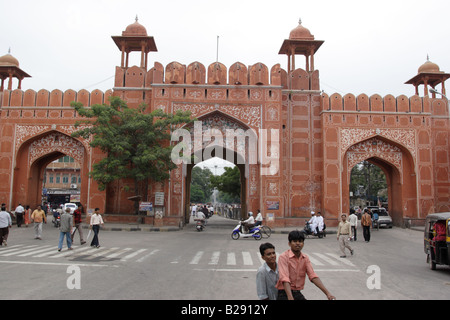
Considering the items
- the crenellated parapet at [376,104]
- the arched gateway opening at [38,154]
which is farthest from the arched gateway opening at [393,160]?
the arched gateway opening at [38,154]

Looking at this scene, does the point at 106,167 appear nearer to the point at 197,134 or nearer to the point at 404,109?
the point at 197,134

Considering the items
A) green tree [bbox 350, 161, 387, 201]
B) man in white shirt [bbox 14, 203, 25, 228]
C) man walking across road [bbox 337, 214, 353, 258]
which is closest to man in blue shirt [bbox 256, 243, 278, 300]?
man walking across road [bbox 337, 214, 353, 258]

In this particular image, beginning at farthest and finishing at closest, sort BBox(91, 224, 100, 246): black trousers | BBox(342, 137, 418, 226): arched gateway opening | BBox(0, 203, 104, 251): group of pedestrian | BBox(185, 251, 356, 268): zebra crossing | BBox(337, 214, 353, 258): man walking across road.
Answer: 1. BBox(342, 137, 418, 226): arched gateway opening
2. BBox(91, 224, 100, 246): black trousers
3. BBox(0, 203, 104, 251): group of pedestrian
4. BBox(337, 214, 353, 258): man walking across road
5. BBox(185, 251, 356, 268): zebra crossing

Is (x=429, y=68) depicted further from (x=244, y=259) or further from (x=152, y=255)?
(x=152, y=255)

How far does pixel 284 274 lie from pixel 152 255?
7130mm

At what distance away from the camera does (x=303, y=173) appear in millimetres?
21172

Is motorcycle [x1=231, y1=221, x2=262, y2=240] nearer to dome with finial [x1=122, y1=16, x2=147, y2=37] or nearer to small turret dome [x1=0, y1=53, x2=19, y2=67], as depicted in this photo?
dome with finial [x1=122, y1=16, x2=147, y2=37]

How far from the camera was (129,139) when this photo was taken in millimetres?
19047

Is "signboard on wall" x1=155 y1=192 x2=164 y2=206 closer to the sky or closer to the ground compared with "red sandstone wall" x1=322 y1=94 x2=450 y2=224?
closer to the ground

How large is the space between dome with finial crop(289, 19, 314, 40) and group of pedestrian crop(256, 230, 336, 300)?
68.7 ft

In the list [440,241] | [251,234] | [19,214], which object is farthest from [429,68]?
[19,214]

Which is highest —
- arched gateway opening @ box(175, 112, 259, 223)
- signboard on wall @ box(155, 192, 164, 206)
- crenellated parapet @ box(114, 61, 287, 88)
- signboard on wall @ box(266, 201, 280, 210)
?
crenellated parapet @ box(114, 61, 287, 88)

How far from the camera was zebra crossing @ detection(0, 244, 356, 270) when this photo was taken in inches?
354
